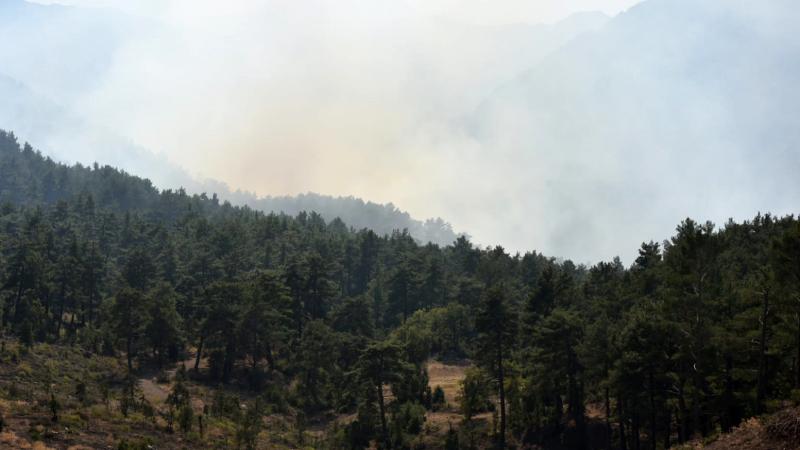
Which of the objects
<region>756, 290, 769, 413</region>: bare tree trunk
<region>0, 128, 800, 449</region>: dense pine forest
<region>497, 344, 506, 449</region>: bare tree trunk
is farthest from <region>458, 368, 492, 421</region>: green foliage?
<region>756, 290, 769, 413</region>: bare tree trunk

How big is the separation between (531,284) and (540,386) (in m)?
57.0

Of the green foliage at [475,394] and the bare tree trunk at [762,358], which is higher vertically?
the bare tree trunk at [762,358]

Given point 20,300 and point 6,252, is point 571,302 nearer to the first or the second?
point 20,300

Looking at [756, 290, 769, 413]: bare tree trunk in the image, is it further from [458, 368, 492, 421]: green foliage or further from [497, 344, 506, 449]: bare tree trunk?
[458, 368, 492, 421]: green foliage

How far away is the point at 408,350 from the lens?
63844 mm

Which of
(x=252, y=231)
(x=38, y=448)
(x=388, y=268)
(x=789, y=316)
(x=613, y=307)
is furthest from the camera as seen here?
(x=252, y=231)

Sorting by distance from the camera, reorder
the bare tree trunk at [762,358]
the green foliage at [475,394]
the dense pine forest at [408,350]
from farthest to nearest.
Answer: the green foliage at [475,394] → the dense pine forest at [408,350] → the bare tree trunk at [762,358]

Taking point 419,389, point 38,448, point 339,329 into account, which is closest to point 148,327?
point 339,329

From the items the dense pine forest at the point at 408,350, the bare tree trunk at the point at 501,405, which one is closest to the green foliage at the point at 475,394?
the dense pine forest at the point at 408,350

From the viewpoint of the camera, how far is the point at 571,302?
5772 cm

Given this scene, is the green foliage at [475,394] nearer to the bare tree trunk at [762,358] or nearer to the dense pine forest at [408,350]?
the dense pine forest at [408,350]

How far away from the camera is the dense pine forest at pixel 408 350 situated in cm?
3133

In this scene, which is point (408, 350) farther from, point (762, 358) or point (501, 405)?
point (762, 358)

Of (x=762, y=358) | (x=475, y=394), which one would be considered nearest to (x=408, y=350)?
(x=475, y=394)
